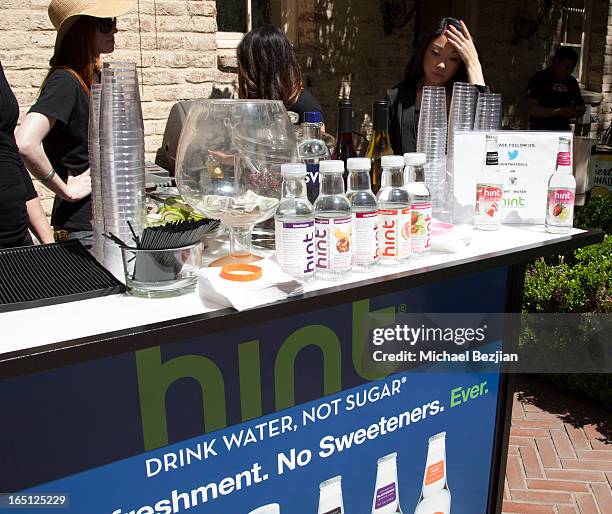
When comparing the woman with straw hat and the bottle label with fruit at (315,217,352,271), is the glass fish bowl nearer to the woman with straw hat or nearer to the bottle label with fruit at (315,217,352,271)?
the bottle label with fruit at (315,217,352,271)

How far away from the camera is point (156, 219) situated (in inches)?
74.1

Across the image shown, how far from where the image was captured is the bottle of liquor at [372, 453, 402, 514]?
1.96 metres

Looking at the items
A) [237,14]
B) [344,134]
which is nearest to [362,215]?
[344,134]

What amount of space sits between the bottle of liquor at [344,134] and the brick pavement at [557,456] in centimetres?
172

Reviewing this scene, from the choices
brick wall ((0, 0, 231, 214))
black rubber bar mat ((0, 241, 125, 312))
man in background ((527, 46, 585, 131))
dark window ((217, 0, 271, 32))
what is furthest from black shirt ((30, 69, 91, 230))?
man in background ((527, 46, 585, 131))

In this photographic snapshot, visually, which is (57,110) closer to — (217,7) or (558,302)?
(558,302)

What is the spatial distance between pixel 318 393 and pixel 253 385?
22 cm

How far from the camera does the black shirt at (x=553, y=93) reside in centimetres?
759

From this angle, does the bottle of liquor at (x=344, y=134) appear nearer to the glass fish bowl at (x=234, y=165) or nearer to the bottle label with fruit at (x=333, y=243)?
the glass fish bowl at (x=234, y=165)

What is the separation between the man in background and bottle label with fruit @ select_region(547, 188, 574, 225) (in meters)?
6.07

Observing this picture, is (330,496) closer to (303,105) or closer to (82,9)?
(82,9)

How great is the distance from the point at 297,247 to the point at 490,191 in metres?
0.80

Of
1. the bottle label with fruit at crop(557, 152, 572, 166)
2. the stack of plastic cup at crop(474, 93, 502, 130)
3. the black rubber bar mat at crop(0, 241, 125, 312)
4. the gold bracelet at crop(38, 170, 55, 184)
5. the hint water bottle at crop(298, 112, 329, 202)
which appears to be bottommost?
the black rubber bar mat at crop(0, 241, 125, 312)

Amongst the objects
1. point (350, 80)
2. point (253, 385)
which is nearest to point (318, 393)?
point (253, 385)
